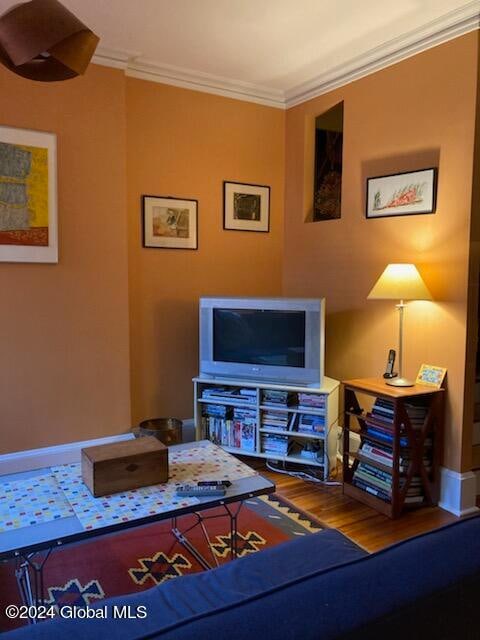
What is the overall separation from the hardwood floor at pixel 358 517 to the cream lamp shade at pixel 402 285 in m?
1.17

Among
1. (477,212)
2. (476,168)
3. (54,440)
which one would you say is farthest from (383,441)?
(54,440)

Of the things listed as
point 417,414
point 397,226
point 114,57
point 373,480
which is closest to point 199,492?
point 373,480

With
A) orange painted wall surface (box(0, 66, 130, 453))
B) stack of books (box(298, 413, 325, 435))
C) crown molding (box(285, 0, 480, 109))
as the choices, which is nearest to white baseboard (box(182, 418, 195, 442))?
orange painted wall surface (box(0, 66, 130, 453))

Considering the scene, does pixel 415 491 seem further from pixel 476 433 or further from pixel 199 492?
pixel 199 492

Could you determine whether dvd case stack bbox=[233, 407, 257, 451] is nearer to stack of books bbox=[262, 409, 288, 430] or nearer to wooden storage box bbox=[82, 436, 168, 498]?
stack of books bbox=[262, 409, 288, 430]

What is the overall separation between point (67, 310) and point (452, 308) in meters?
2.27

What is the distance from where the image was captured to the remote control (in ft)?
6.13

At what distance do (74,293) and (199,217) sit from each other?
1113 millimetres

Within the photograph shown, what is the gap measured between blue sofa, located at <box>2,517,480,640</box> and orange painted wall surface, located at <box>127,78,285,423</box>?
278cm

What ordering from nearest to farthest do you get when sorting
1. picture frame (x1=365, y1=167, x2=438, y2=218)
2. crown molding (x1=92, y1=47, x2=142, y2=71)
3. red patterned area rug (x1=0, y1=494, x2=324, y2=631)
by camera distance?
1. red patterned area rug (x1=0, y1=494, x2=324, y2=631)
2. picture frame (x1=365, y1=167, x2=438, y2=218)
3. crown molding (x1=92, y1=47, x2=142, y2=71)

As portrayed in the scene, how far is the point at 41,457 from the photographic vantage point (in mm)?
3135

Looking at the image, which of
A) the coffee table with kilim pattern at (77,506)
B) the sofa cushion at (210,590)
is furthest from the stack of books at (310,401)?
the sofa cushion at (210,590)

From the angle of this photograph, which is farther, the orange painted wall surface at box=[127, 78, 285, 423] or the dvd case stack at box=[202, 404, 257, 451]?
the orange painted wall surface at box=[127, 78, 285, 423]

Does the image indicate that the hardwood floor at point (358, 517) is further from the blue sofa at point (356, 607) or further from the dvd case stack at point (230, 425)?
the blue sofa at point (356, 607)
